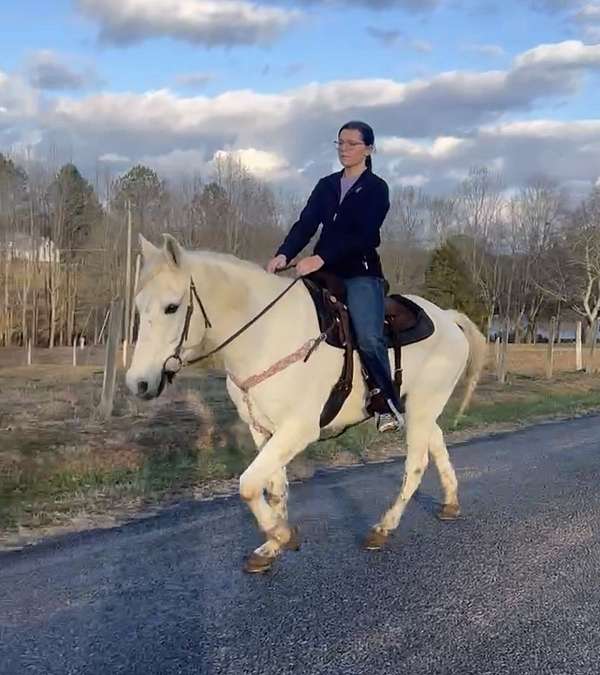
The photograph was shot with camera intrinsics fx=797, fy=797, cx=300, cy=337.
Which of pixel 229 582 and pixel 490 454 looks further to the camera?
pixel 490 454

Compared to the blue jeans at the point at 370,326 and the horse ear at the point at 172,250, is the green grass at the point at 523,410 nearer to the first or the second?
the blue jeans at the point at 370,326

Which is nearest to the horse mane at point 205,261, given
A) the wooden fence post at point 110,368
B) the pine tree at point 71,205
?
the wooden fence post at point 110,368

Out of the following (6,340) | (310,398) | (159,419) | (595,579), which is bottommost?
(6,340)

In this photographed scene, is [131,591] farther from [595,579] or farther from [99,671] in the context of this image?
[595,579]

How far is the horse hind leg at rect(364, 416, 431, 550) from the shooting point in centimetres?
595

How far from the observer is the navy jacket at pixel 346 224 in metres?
5.57

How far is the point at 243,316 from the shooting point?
16.9 feet

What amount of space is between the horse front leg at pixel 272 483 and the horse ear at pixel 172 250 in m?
1.25

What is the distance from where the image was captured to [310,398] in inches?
206

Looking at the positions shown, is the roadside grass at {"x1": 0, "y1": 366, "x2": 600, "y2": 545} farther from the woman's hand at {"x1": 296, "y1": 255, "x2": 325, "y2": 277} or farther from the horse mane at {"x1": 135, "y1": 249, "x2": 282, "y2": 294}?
the woman's hand at {"x1": 296, "y1": 255, "x2": 325, "y2": 277}

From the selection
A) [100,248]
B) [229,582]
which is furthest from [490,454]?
[100,248]

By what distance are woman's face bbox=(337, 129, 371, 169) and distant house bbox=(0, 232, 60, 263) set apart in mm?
52839

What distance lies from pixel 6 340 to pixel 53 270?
6415mm

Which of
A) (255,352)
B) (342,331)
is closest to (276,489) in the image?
(255,352)
